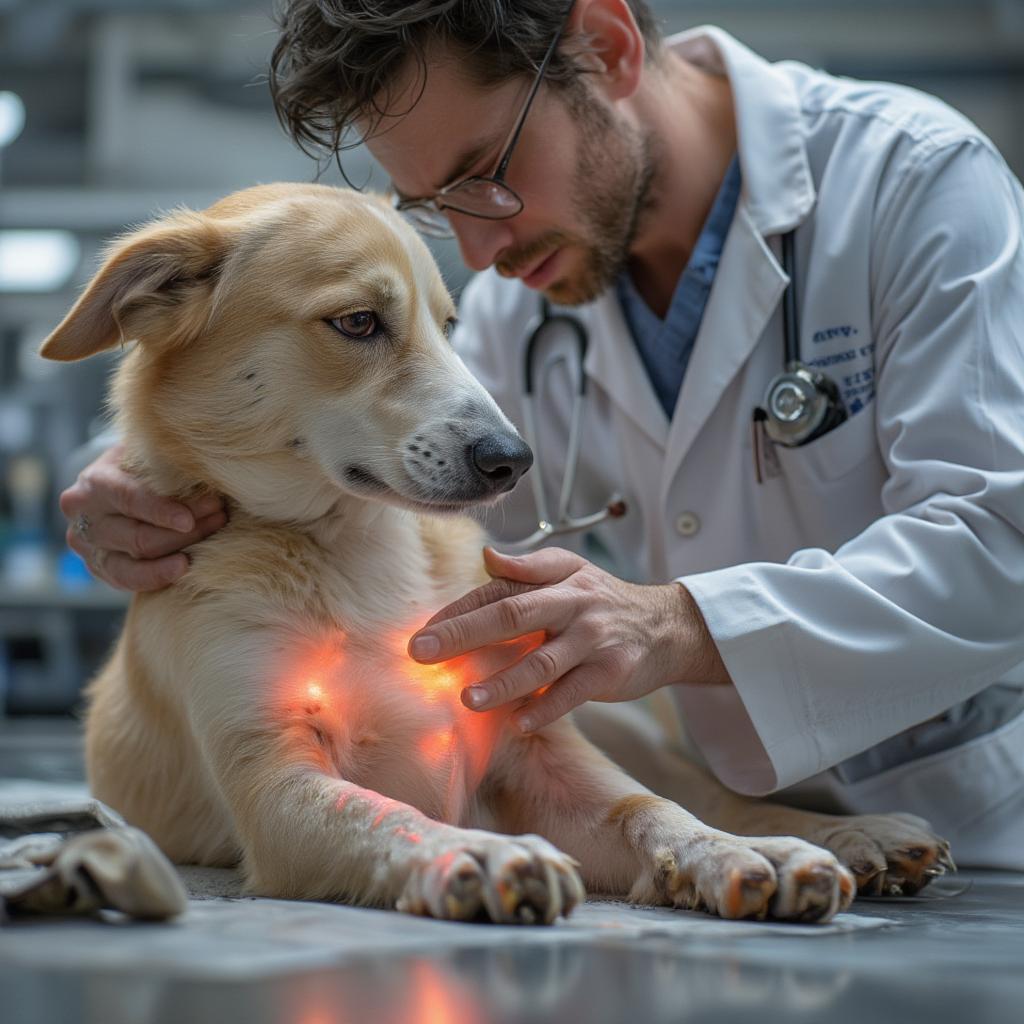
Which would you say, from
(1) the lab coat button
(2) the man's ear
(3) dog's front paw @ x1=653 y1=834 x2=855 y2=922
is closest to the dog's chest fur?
(3) dog's front paw @ x1=653 y1=834 x2=855 y2=922

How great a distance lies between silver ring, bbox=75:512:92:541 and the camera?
157 cm

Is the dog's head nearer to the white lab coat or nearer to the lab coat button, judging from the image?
the white lab coat

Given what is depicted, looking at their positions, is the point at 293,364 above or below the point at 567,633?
above

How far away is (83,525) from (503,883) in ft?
2.81

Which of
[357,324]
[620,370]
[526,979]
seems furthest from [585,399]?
[526,979]

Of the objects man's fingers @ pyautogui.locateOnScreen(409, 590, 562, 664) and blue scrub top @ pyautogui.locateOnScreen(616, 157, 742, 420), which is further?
blue scrub top @ pyautogui.locateOnScreen(616, 157, 742, 420)

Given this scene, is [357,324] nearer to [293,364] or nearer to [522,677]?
[293,364]

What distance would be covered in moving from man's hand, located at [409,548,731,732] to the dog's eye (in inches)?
13.5

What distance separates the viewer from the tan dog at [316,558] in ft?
4.35

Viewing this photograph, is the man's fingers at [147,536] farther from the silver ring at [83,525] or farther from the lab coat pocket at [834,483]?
the lab coat pocket at [834,483]

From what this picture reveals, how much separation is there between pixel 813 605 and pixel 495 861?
553mm

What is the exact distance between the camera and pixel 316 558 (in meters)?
1.48

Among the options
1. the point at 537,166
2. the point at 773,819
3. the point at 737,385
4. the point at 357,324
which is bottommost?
the point at 773,819

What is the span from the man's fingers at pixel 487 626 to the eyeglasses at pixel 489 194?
2.20 ft
